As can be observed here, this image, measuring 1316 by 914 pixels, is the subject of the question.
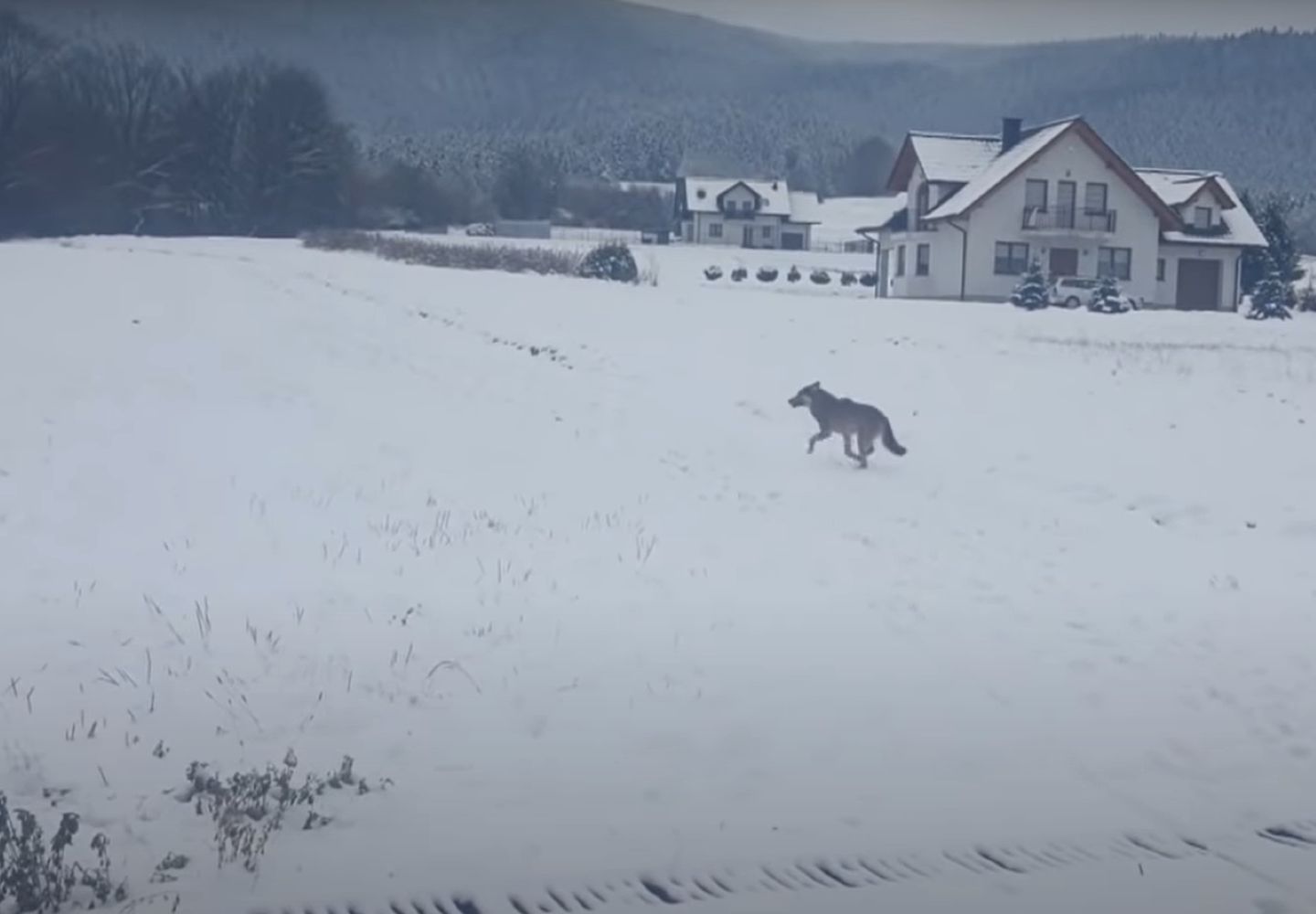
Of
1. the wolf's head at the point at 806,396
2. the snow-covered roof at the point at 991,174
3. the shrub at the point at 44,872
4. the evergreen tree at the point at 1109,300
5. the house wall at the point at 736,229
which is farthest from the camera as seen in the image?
the evergreen tree at the point at 1109,300

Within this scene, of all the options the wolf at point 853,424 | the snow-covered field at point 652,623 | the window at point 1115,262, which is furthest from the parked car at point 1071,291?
the wolf at point 853,424

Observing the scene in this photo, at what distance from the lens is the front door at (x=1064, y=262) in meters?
30.4

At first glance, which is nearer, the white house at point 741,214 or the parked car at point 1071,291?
the white house at point 741,214

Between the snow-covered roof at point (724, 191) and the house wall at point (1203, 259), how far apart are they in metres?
8.13

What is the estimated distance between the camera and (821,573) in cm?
910

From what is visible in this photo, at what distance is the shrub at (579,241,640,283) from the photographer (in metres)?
29.8

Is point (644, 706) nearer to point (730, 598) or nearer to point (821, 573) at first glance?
point (730, 598)

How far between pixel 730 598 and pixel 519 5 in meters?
4.36

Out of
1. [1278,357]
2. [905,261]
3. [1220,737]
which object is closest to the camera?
[1220,737]

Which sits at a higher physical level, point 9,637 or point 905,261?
point 905,261

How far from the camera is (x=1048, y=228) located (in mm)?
29797

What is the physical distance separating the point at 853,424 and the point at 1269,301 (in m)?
15.6

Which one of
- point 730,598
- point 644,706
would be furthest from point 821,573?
point 644,706

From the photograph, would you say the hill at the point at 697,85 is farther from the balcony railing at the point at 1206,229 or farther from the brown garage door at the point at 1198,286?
the brown garage door at the point at 1198,286
